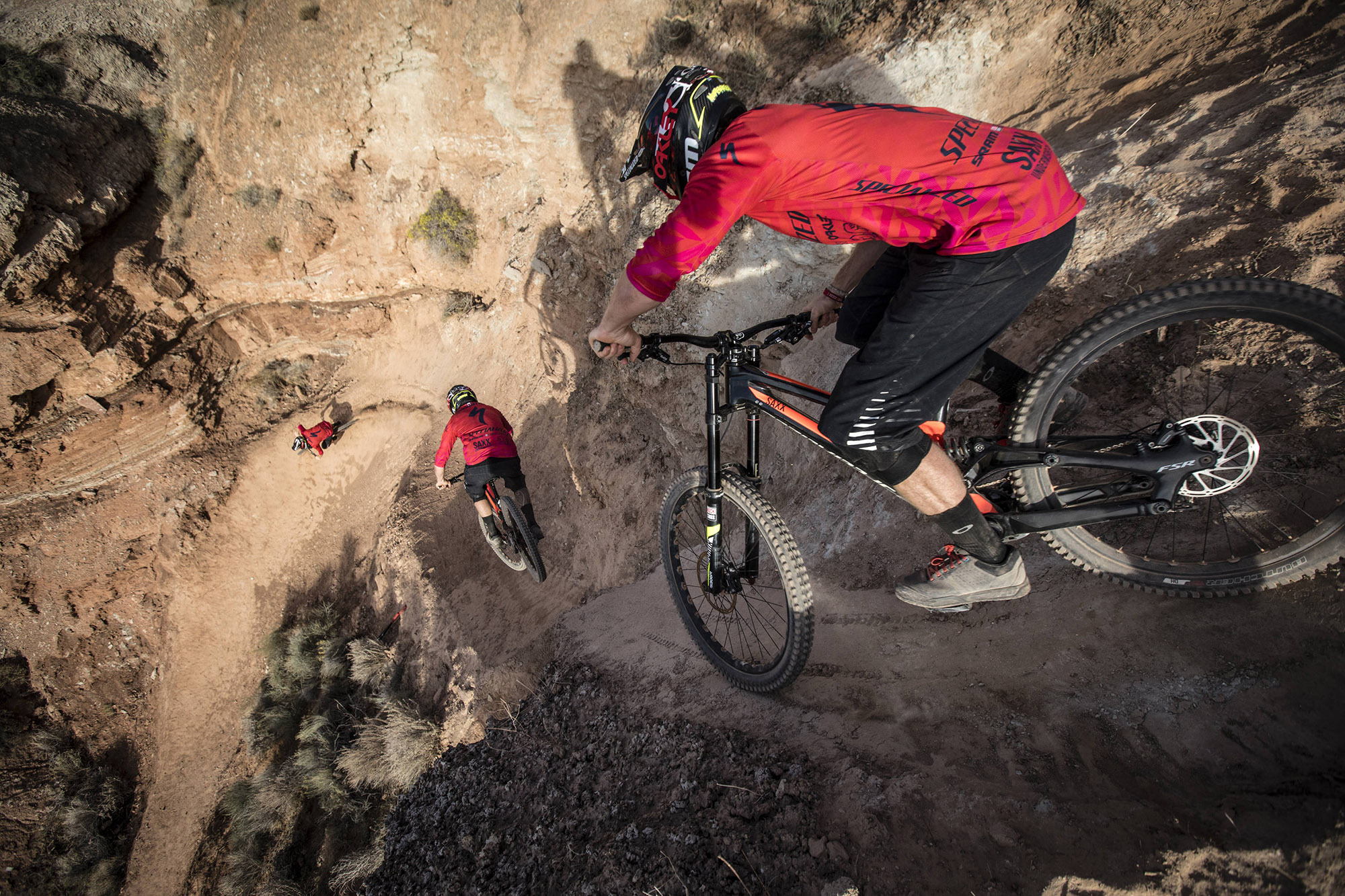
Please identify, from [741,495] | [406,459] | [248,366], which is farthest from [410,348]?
[741,495]

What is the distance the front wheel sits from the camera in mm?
2471

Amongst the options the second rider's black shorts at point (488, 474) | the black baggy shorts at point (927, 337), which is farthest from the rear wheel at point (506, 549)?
the black baggy shorts at point (927, 337)

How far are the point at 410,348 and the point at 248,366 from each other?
12.4 ft

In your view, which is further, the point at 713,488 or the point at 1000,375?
the point at 713,488

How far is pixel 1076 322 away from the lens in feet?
10.1

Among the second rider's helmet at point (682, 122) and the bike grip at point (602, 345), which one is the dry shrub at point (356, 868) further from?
the second rider's helmet at point (682, 122)

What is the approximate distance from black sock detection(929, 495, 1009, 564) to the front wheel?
67cm

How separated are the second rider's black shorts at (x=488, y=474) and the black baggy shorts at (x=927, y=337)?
489 cm

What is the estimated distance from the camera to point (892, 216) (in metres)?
1.86

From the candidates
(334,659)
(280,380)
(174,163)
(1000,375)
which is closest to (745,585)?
(1000,375)

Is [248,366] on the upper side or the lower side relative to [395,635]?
upper

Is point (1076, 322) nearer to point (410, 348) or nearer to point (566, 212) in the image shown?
point (566, 212)

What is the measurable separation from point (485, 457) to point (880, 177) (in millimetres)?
5387

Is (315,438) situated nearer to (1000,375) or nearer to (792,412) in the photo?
(792,412)
